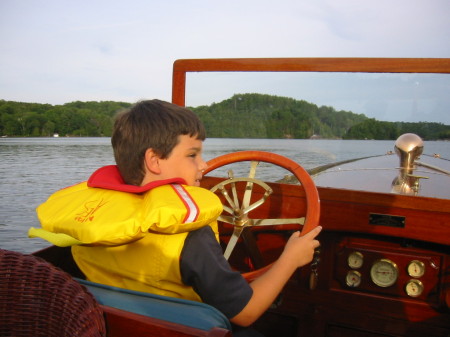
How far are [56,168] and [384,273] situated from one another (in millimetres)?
12806

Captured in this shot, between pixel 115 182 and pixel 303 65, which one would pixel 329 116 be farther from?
pixel 115 182

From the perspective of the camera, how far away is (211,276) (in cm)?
110

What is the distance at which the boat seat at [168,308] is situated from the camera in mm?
941

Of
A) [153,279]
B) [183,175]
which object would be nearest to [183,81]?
[183,175]

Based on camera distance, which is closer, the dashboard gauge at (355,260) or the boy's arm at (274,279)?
the boy's arm at (274,279)

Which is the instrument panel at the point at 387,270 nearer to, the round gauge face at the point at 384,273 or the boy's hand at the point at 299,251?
the round gauge face at the point at 384,273

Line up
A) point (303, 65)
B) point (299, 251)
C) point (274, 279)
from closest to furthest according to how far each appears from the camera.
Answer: point (274, 279) < point (299, 251) < point (303, 65)

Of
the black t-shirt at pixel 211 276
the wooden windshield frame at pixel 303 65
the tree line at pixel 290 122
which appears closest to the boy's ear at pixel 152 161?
the black t-shirt at pixel 211 276

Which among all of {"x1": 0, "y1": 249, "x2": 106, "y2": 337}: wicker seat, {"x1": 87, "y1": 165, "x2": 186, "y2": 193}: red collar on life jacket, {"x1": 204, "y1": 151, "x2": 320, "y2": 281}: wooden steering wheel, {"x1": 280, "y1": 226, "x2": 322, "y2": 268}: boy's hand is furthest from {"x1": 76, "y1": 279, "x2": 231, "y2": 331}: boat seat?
{"x1": 204, "y1": 151, "x2": 320, "y2": 281}: wooden steering wheel

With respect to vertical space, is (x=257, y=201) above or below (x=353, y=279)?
above

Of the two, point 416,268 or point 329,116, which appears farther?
point 329,116

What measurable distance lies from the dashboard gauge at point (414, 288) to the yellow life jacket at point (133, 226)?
3.74ft

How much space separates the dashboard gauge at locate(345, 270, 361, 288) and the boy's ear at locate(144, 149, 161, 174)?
43.4 inches

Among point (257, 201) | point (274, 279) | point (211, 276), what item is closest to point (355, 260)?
point (257, 201)
